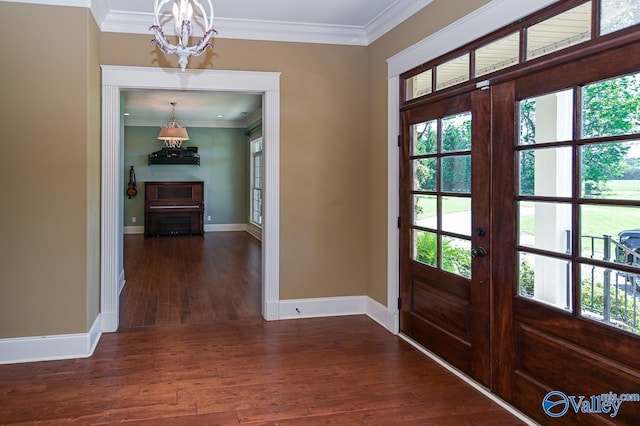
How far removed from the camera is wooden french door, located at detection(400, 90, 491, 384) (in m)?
2.98

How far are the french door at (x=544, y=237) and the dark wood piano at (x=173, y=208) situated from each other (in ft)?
28.7

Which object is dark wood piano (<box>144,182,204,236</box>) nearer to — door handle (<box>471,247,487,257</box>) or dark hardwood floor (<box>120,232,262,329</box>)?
dark hardwood floor (<box>120,232,262,329</box>)

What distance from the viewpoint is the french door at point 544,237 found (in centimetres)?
207

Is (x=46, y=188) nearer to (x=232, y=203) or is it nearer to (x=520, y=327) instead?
(x=520, y=327)

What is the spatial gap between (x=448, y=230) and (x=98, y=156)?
114 inches

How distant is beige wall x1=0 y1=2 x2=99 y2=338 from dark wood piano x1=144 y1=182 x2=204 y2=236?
309 inches

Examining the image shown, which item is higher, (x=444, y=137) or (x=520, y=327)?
(x=444, y=137)

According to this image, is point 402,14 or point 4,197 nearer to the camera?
point 4,197

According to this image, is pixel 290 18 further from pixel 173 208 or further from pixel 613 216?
pixel 173 208

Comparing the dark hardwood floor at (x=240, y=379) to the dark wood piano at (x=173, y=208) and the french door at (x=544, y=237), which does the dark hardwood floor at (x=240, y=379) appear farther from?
the dark wood piano at (x=173, y=208)

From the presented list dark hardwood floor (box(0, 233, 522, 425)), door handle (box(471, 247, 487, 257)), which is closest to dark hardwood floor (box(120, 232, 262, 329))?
dark hardwood floor (box(0, 233, 522, 425))

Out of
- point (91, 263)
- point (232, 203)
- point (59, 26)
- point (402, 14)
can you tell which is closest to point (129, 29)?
A: point (59, 26)

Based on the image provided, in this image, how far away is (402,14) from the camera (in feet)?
12.8

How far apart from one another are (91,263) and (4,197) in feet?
2.49
